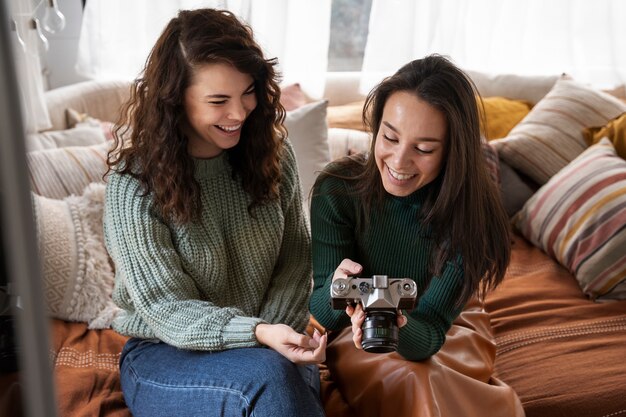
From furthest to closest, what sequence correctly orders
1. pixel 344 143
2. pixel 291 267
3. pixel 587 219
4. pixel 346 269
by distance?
pixel 344 143, pixel 587 219, pixel 291 267, pixel 346 269

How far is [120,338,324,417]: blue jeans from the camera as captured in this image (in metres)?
1.26

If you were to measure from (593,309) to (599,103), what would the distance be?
0.84 m

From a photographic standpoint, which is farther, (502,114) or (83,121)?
(502,114)

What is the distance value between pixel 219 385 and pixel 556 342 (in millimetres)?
886

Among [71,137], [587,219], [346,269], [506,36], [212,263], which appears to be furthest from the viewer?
[506,36]

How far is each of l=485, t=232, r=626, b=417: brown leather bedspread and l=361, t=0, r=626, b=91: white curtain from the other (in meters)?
0.95

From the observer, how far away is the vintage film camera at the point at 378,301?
3.99 feet

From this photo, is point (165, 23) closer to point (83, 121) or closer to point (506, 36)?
point (83, 121)

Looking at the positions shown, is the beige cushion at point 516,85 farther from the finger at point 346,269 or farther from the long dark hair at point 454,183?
the finger at point 346,269

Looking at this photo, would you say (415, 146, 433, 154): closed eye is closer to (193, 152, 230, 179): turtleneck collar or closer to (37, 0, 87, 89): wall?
(193, 152, 230, 179): turtleneck collar

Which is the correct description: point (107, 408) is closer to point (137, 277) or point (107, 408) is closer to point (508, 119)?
point (137, 277)

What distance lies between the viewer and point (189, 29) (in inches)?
54.9

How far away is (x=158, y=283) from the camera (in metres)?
1.38

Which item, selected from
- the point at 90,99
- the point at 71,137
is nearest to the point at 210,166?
the point at 71,137
